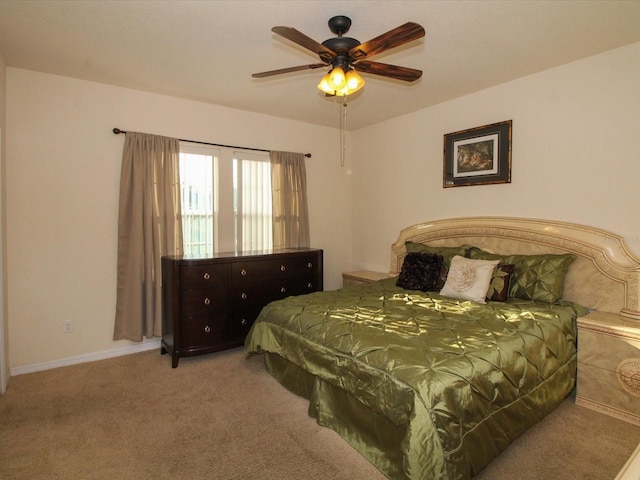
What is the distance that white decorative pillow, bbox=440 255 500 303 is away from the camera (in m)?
2.99

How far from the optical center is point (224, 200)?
4141mm

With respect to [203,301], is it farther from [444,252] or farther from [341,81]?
[444,252]

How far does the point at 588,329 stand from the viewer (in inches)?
99.1

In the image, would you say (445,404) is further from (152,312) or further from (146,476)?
(152,312)

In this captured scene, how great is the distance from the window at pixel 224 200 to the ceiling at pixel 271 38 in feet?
2.43

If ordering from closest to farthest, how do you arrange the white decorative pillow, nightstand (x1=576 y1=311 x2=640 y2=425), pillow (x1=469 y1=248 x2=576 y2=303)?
1. nightstand (x1=576 y1=311 x2=640 y2=425)
2. pillow (x1=469 y1=248 x2=576 y2=303)
3. the white decorative pillow

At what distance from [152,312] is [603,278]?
401cm

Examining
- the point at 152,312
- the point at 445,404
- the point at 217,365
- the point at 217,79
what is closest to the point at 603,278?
the point at 445,404

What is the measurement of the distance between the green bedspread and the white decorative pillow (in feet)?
0.49

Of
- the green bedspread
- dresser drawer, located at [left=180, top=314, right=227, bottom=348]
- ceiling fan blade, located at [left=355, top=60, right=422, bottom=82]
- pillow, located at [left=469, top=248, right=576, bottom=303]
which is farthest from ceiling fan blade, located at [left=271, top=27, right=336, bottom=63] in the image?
dresser drawer, located at [left=180, top=314, right=227, bottom=348]

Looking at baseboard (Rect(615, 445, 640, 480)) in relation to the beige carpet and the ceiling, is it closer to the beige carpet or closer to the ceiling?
the beige carpet

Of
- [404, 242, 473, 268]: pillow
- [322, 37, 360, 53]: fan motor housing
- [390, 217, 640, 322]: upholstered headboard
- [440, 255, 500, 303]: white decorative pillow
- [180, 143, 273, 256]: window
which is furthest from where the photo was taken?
[180, 143, 273, 256]: window

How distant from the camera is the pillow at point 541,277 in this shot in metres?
2.85

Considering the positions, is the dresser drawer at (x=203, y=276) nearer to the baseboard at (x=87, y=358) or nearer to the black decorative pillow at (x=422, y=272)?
the baseboard at (x=87, y=358)
